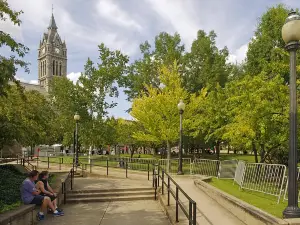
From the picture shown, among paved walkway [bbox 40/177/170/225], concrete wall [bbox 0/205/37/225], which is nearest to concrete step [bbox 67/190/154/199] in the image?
paved walkway [bbox 40/177/170/225]

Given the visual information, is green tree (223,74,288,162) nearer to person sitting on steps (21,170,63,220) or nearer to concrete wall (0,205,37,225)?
person sitting on steps (21,170,63,220)

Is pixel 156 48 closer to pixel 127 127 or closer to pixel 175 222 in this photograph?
pixel 127 127

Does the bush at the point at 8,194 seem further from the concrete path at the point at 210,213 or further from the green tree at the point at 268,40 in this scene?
the green tree at the point at 268,40

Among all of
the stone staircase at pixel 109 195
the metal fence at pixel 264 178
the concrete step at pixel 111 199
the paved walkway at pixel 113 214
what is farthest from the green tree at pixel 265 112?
the paved walkway at pixel 113 214

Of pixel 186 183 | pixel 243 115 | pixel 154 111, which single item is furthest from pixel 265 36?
pixel 186 183

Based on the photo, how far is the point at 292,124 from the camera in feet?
20.0

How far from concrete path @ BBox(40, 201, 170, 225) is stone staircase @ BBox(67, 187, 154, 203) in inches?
19.9

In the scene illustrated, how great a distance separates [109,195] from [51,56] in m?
122

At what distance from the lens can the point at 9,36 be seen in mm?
8641

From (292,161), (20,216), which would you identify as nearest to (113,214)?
(20,216)

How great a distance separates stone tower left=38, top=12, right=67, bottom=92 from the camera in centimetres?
12488

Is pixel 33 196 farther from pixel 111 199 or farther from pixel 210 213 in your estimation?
pixel 210 213

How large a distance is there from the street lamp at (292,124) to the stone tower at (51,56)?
408ft

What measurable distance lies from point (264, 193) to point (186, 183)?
13.4 feet
